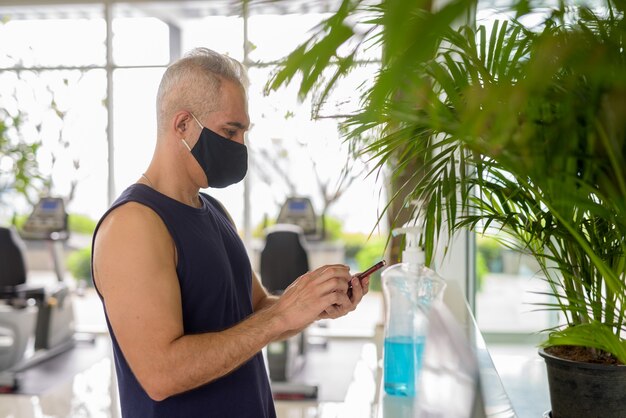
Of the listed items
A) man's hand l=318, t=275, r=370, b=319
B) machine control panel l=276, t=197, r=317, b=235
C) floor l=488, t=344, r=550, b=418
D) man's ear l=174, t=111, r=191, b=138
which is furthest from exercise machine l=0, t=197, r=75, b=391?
man's hand l=318, t=275, r=370, b=319

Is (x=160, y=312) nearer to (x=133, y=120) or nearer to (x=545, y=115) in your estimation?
(x=545, y=115)

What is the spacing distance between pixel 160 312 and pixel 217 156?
46cm

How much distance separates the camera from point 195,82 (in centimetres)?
155

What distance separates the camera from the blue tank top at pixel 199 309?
146cm

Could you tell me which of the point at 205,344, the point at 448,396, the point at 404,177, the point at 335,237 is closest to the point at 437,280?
the point at 448,396

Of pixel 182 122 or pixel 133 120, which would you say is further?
pixel 133 120

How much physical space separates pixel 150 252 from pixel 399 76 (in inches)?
38.7

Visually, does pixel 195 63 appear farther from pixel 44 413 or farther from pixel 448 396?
pixel 44 413

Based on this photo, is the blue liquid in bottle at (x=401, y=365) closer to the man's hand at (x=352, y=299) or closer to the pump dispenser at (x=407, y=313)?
the pump dispenser at (x=407, y=313)

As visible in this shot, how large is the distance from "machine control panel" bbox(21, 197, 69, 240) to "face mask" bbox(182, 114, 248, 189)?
14.9 feet

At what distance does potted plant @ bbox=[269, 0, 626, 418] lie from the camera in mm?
517

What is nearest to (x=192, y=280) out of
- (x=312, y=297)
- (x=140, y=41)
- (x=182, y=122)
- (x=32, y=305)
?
(x=312, y=297)

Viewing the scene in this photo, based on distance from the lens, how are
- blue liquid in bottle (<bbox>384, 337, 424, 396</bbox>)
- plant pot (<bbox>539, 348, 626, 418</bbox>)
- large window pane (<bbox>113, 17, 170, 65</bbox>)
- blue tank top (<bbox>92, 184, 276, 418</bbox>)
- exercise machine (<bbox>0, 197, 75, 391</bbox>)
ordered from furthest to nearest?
large window pane (<bbox>113, 17, 170, 65</bbox>)
exercise machine (<bbox>0, 197, 75, 391</bbox>)
blue liquid in bottle (<bbox>384, 337, 424, 396</bbox>)
blue tank top (<bbox>92, 184, 276, 418</bbox>)
plant pot (<bbox>539, 348, 626, 418</bbox>)

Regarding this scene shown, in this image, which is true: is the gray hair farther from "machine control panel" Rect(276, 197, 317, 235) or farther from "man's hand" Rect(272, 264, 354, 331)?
"machine control panel" Rect(276, 197, 317, 235)
